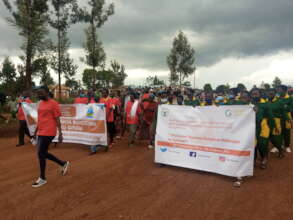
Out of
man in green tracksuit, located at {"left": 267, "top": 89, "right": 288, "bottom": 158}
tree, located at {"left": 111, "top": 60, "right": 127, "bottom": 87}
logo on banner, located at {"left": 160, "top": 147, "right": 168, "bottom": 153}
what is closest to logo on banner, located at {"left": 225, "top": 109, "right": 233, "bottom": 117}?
logo on banner, located at {"left": 160, "top": 147, "right": 168, "bottom": 153}

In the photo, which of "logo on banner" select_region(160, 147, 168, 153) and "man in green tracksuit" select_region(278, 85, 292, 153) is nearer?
"logo on banner" select_region(160, 147, 168, 153)

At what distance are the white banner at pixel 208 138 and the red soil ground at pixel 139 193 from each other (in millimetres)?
275

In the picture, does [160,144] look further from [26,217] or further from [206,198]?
[26,217]

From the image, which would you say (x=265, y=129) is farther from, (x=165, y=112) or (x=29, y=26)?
(x=29, y=26)

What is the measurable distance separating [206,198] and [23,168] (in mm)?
4548

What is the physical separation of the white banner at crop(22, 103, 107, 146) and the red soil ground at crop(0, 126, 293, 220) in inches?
43.6

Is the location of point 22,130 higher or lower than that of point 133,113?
lower

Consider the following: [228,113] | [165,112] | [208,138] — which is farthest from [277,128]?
[165,112]

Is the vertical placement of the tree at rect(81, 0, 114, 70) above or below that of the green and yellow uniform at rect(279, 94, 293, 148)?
above

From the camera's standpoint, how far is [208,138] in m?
5.13

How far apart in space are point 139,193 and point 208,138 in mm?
1893

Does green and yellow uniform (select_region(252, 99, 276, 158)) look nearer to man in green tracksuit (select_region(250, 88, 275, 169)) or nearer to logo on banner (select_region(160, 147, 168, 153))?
man in green tracksuit (select_region(250, 88, 275, 169))

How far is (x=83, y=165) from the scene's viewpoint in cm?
614

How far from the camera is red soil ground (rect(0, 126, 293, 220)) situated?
363 cm
